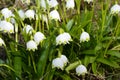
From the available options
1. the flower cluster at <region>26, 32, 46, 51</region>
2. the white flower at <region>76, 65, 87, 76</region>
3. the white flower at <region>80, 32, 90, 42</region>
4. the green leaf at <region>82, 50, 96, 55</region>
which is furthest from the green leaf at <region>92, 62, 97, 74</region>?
the flower cluster at <region>26, 32, 46, 51</region>

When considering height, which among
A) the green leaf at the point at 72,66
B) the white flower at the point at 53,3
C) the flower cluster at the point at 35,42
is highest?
the white flower at the point at 53,3

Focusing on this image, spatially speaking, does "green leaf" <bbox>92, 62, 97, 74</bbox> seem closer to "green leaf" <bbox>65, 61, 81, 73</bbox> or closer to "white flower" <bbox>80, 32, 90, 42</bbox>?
"green leaf" <bbox>65, 61, 81, 73</bbox>

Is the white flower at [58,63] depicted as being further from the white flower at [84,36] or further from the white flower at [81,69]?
the white flower at [84,36]

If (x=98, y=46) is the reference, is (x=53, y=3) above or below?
above

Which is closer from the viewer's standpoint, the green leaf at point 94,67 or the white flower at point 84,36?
the white flower at point 84,36

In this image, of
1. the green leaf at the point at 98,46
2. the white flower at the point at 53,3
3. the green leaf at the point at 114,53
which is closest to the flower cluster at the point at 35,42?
the white flower at the point at 53,3

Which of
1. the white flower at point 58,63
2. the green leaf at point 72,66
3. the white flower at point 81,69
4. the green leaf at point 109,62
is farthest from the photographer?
the green leaf at point 109,62

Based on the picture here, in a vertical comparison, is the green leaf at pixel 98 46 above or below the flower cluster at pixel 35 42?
above

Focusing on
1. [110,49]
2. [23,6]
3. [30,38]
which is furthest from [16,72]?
[23,6]

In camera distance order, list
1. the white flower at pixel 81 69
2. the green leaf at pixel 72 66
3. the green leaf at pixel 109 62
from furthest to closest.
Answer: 1. the green leaf at pixel 109 62
2. the green leaf at pixel 72 66
3. the white flower at pixel 81 69

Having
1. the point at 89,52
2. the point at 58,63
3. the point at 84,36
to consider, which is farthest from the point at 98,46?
the point at 58,63

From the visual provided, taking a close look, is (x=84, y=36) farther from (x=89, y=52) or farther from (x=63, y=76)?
(x=63, y=76)

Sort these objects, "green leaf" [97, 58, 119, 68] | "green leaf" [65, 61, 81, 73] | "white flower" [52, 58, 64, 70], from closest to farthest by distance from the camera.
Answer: "white flower" [52, 58, 64, 70] < "green leaf" [65, 61, 81, 73] < "green leaf" [97, 58, 119, 68]
